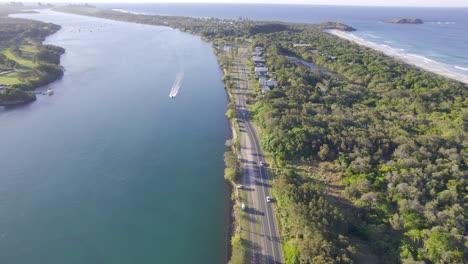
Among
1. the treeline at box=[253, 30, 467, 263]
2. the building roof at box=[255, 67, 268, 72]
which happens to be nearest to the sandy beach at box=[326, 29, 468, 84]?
the treeline at box=[253, 30, 467, 263]

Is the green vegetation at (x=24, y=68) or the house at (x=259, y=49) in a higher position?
the house at (x=259, y=49)

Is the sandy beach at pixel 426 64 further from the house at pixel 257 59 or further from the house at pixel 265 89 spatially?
the house at pixel 265 89

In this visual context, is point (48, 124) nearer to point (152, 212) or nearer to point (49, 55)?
point (152, 212)

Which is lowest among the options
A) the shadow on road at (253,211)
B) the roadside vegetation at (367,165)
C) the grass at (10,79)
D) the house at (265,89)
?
the shadow on road at (253,211)

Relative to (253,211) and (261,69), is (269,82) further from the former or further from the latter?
(253,211)

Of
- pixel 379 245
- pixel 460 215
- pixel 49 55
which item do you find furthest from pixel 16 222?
pixel 49 55

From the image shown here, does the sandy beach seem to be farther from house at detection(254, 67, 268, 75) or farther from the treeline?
house at detection(254, 67, 268, 75)

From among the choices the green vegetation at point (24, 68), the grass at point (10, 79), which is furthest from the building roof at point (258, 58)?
the grass at point (10, 79)
